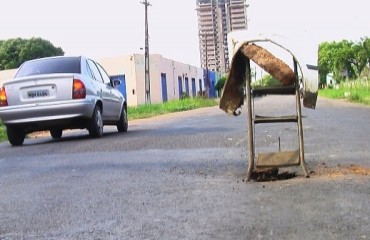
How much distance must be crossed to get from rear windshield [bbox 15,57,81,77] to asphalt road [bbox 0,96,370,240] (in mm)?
2953

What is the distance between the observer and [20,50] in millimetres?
76250

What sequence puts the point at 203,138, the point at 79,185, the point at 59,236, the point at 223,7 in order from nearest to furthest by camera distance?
the point at 59,236 → the point at 79,185 → the point at 203,138 → the point at 223,7

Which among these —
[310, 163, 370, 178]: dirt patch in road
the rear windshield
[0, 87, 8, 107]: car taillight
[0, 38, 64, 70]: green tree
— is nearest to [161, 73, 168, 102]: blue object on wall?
[0, 38, 64, 70]: green tree

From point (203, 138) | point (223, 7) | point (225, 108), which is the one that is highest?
point (223, 7)

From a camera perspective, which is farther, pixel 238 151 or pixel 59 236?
pixel 238 151

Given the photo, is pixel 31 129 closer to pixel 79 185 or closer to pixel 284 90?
pixel 79 185

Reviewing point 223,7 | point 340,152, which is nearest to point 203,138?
point 340,152

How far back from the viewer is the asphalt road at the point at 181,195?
159 inches

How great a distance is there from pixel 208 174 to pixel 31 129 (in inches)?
240

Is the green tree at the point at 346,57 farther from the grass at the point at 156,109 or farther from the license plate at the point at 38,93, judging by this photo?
the license plate at the point at 38,93

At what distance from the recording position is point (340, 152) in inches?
312

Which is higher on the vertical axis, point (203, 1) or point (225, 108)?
point (203, 1)

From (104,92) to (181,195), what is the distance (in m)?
7.60

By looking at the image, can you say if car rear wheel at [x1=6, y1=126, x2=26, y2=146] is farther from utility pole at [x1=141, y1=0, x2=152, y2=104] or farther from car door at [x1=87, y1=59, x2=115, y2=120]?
utility pole at [x1=141, y1=0, x2=152, y2=104]
